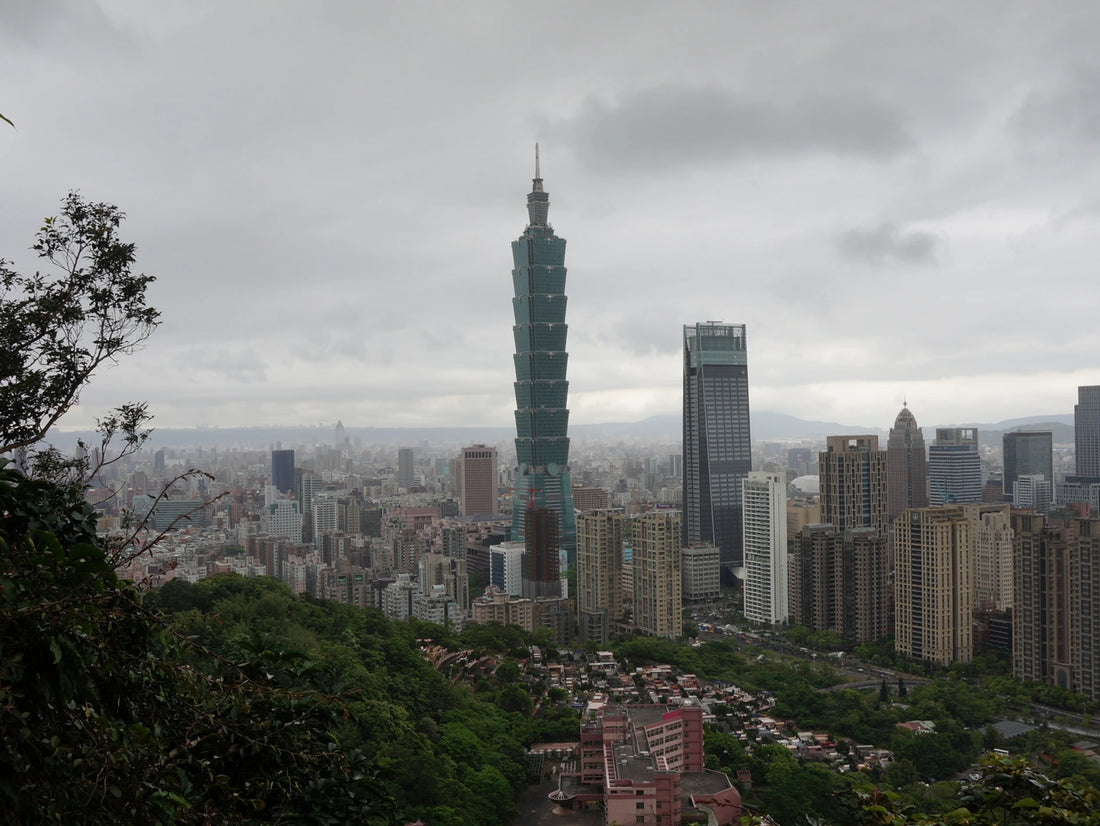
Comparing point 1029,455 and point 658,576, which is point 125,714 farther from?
point 1029,455

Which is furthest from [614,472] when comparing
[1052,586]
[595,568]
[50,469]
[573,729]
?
[50,469]

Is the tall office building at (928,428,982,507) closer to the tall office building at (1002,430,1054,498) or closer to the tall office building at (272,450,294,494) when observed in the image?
the tall office building at (1002,430,1054,498)

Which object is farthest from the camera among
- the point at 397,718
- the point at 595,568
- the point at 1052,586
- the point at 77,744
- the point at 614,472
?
the point at 614,472

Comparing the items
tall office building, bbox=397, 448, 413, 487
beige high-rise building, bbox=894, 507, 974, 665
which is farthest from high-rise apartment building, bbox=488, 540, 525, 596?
tall office building, bbox=397, 448, 413, 487

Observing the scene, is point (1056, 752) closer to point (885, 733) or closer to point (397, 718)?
point (885, 733)

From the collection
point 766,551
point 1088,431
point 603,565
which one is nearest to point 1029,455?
point 1088,431

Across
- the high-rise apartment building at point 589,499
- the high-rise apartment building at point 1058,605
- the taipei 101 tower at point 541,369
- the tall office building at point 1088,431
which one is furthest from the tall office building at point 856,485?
the tall office building at point 1088,431

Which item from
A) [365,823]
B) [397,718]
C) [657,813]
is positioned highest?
[365,823]

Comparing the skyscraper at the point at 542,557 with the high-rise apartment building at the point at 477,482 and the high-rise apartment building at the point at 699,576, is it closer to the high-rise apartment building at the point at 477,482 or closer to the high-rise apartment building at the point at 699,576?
the high-rise apartment building at the point at 699,576
